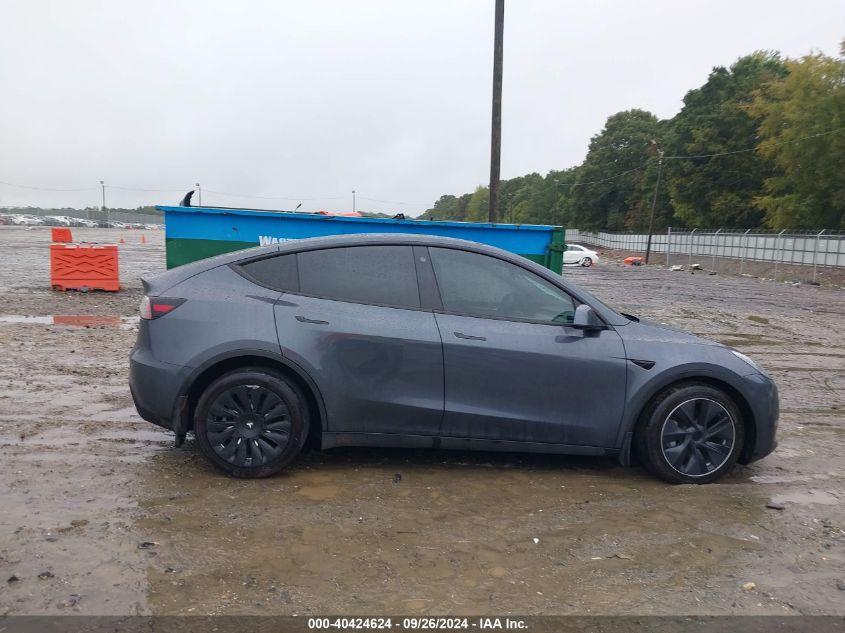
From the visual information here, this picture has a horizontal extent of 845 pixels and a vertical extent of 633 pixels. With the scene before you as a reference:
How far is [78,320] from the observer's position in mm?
10641

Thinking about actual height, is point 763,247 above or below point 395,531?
above

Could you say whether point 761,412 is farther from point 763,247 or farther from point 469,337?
point 763,247

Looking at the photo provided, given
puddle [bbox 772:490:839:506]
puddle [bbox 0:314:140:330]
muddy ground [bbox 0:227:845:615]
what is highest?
puddle [bbox 0:314:140:330]

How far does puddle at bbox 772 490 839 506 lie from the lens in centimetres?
426

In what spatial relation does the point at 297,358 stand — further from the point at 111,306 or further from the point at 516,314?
the point at 111,306

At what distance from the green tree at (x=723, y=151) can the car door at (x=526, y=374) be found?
60684 mm

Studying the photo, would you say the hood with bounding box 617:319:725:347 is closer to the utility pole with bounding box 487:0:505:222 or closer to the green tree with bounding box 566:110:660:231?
the utility pole with bounding box 487:0:505:222

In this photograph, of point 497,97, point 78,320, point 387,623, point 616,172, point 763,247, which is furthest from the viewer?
point 616,172

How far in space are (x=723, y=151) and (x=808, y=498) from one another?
65069 millimetres

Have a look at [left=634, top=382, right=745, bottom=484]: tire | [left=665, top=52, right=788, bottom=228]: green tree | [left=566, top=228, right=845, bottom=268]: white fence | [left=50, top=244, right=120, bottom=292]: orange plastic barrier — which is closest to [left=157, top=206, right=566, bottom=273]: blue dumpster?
[left=50, top=244, right=120, bottom=292]: orange plastic barrier

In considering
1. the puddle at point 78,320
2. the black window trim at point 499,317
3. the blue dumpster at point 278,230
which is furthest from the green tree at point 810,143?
the black window trim at point 499,317

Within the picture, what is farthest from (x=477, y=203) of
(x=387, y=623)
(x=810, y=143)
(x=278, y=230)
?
(x=387, y=623)

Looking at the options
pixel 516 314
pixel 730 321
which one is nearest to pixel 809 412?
pixel 516 314

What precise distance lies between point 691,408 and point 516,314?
1315 millimetres
